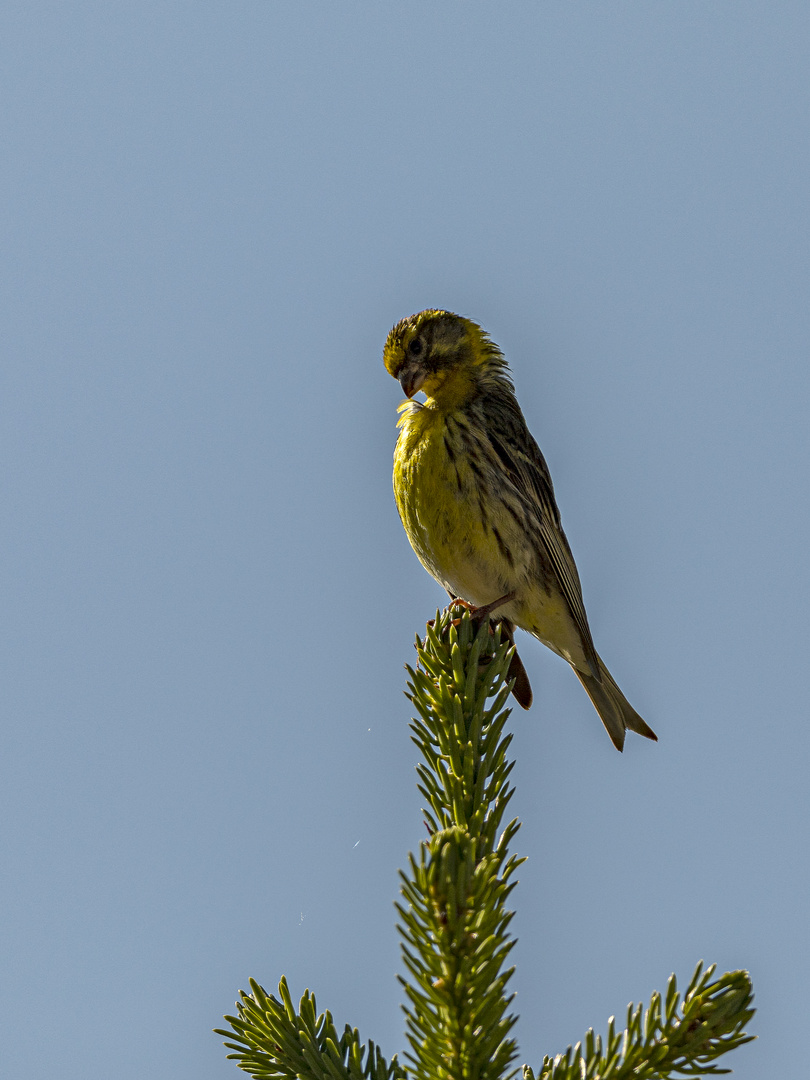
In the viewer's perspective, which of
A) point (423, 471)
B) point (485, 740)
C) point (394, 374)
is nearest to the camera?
point (485, 740)

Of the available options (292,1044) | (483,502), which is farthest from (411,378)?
(292,1044)

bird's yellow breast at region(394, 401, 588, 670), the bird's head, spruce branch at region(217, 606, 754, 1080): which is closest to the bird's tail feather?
bird's yellow breast at region(394, 401, 588, 670)

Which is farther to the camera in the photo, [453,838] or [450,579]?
[450,579]

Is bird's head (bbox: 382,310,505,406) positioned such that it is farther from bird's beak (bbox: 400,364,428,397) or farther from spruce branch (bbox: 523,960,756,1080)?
spruce branch (bbox: 523,960,756,1080)

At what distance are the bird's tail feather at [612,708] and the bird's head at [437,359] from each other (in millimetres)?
1876

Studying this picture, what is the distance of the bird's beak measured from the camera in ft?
19.1

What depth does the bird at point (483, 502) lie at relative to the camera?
5258mm

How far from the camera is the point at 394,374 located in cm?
604

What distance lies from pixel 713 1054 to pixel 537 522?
4.03 m

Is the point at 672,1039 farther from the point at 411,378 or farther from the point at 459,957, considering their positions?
the point at 411,378

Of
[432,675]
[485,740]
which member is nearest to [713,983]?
[485,740]

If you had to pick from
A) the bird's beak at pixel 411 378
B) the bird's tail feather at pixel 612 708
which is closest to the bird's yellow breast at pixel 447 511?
the bird's beak at pixel 411 378

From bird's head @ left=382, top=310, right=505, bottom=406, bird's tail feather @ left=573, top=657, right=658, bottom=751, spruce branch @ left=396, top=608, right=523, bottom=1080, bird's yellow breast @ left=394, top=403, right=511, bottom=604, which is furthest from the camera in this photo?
bird's head @ left=382, top=310, right=505, bottom=406

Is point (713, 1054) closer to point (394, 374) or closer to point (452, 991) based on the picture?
point (452, 991)
